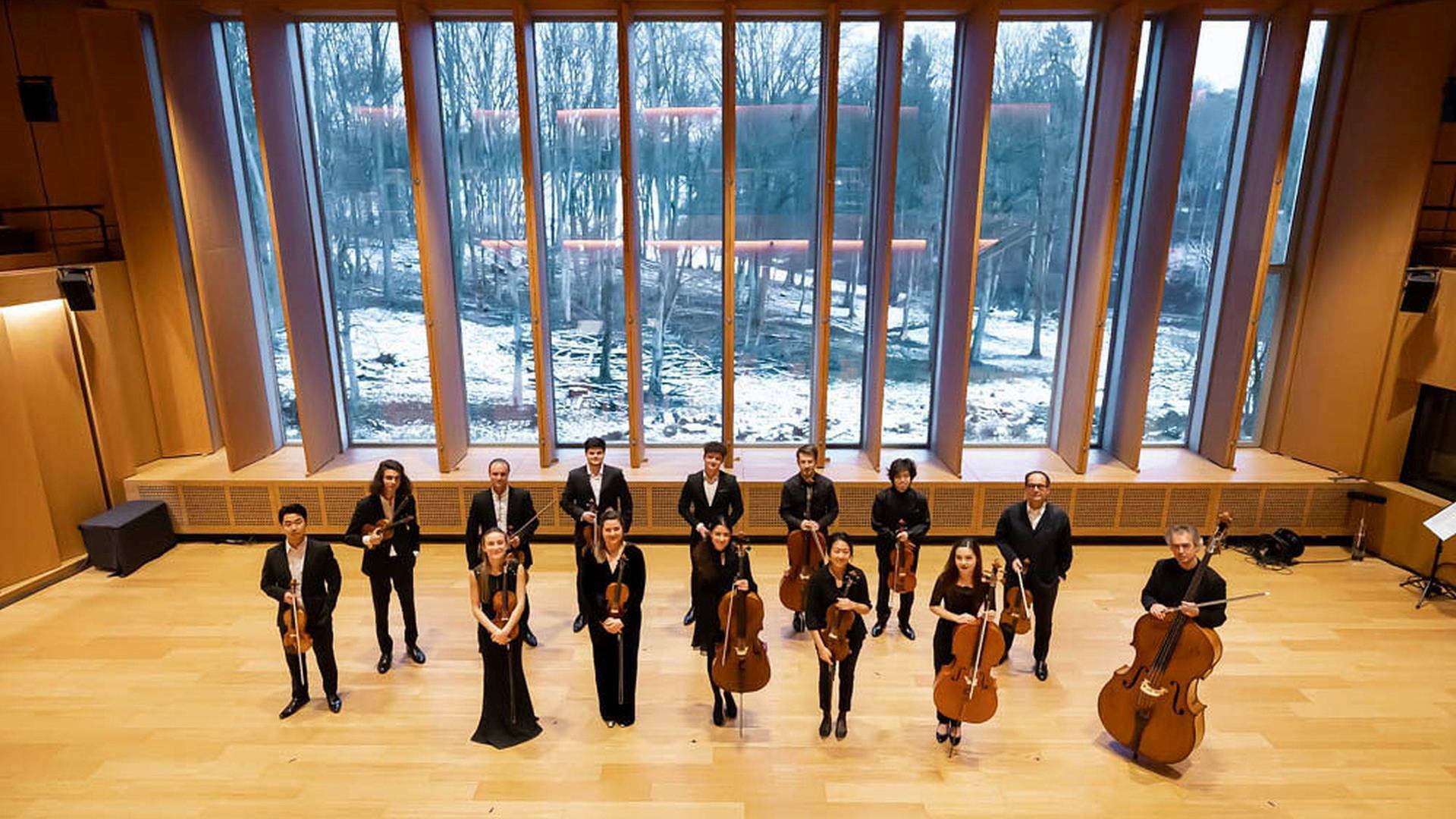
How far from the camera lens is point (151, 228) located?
21.1ft

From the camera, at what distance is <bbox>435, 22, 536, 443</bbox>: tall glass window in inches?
254

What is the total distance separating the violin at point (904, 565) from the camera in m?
4.79

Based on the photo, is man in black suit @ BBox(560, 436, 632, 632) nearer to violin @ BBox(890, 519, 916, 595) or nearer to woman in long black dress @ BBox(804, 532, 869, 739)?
woman in long black dress @ BBox(804, 532, 869, 739)

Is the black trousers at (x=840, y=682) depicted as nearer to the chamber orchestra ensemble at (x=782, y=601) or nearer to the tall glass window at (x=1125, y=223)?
the chamber orchestra ensemble at (x=782, y=601)

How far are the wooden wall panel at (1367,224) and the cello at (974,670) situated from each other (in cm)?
459

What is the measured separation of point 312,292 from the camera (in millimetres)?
6574

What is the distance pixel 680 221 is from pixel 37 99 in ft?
16.7

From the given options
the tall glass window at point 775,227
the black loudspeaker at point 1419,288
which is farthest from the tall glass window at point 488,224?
the black loudspeaker at point 1419,288

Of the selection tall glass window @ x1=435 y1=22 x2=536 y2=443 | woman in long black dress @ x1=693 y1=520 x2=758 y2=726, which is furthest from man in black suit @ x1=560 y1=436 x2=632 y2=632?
tall glass window @ x1=435 y1=22 x2=536 y2=443

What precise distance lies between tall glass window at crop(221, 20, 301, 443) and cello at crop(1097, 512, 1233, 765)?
623 cm

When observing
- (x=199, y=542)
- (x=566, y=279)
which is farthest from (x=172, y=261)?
(x=566, y=279)

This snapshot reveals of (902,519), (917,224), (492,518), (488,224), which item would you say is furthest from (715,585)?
(488,224)

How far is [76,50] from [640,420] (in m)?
5.34

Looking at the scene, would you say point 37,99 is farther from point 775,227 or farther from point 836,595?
point 836,595
